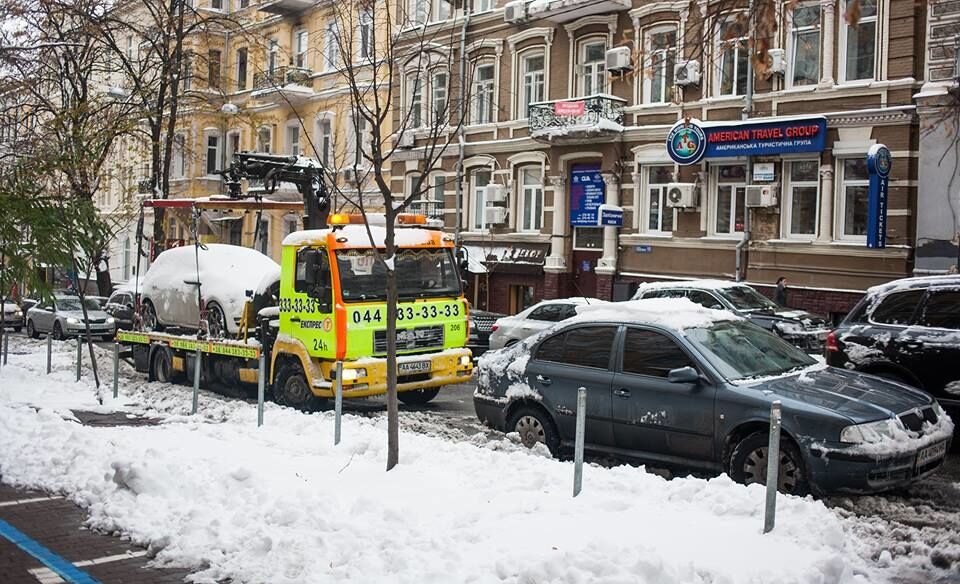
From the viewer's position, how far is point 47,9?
21859mm

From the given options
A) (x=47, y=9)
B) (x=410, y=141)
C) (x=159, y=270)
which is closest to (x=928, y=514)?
(x=159, y=270)

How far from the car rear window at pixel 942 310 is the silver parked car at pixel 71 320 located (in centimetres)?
2343

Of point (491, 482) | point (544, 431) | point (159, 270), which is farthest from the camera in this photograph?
point (159, 270)

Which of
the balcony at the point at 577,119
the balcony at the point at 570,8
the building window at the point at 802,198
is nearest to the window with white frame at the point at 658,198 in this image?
the balcony at the point at 577,119

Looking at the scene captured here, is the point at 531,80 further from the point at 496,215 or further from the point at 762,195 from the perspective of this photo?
the point at 762,195

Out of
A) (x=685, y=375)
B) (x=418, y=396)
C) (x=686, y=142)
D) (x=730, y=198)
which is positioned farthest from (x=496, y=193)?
(x=685, y=375)

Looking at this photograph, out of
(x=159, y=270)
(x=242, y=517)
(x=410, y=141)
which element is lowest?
(x=242, y=517)

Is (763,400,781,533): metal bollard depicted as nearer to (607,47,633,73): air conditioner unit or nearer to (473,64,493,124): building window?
(607,47,633,73): air conditioner unit

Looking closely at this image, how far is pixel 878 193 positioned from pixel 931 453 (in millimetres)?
15143

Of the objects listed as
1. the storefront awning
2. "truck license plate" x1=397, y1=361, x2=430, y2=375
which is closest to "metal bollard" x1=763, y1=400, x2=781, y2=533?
"truck license plate" x1=397, y1=361, x2=430, y2=375

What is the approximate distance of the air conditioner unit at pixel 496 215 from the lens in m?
31.1

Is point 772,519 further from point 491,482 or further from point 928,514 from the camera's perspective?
point 491,482

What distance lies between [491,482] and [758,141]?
1842 cm

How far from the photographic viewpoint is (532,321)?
19469 mm
